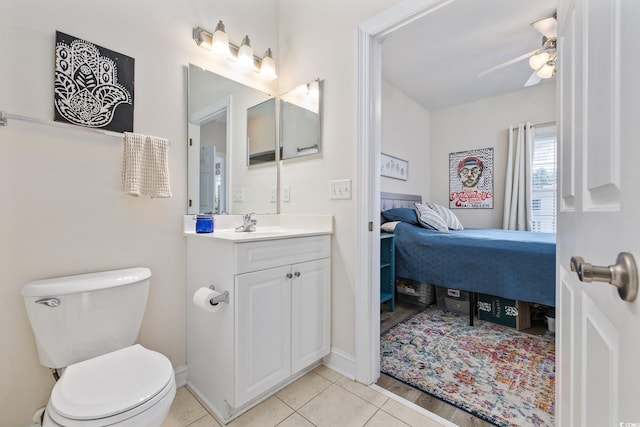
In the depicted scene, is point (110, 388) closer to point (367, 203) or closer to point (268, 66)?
point (367, 203)

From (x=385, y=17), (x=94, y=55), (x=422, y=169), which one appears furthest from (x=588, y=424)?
(x=422, y=169)

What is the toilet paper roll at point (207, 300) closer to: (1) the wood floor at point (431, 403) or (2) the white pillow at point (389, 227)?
(1) the wood floor at point (431, 403)

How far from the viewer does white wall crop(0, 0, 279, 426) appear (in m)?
1.12

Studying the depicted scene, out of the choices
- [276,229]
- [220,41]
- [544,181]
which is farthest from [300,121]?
[544,181]

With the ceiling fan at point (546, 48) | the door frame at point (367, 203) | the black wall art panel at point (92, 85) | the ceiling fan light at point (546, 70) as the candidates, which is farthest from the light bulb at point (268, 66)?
the ceiling fan light at point (546, 70)

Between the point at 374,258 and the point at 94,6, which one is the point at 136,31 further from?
the point at 374,258

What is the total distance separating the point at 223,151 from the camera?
1805mm

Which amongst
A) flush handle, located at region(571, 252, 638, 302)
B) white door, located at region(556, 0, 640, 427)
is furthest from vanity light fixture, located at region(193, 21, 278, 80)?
flush handle, located at region(571, 252, 638, 302)

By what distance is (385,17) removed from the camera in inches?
58.0

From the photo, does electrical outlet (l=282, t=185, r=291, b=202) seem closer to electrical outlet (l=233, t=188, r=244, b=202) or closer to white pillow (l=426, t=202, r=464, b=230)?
electrical outlet (l=233, t=188, r=244, b=202)

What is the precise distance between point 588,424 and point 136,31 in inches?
86.9

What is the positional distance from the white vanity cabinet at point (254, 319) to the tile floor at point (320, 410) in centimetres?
5

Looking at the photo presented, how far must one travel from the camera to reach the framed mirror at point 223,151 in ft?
5.37

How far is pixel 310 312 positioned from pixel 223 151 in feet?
3.84
